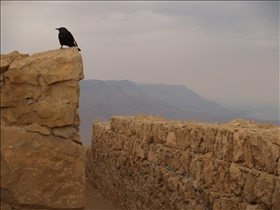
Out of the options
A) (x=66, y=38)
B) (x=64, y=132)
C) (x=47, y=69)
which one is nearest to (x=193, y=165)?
(x=66, y=38)

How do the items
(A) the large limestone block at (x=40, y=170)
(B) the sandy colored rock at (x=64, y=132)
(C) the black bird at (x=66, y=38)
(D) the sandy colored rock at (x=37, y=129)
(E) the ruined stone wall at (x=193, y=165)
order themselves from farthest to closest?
(E) the ruined stone wall at (x=193, y=165)
(C) the black bird at (x=66, y=38)
(B) the sandy colored rock at (x=64, y=132)
(D) the sandy colored rock at (x=37, y=129)
(A) the large limestone block at (x=40, y=170)

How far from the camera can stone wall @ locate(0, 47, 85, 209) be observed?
4.26 meters

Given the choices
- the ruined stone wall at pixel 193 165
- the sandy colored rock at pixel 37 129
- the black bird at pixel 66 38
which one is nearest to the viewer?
the sandy colored rock at pixel 37 129

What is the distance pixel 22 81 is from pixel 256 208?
3.65m

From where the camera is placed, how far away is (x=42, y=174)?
4.31 m

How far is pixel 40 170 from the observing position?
4301 mm

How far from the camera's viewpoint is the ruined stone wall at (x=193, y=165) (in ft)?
19.0

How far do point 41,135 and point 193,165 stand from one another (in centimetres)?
392

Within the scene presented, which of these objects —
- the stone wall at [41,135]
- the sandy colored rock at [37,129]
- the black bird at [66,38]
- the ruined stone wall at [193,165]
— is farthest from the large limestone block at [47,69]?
the ruined stone wall at [193,165]

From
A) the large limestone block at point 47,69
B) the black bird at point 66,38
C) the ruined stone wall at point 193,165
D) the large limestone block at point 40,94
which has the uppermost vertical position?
the black bird at point 66,38

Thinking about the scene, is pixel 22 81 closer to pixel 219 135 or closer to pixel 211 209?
pixel 219 135

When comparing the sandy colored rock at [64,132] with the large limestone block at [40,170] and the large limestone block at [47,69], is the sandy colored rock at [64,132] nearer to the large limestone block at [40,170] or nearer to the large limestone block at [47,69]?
the large limestone block at [40,170]

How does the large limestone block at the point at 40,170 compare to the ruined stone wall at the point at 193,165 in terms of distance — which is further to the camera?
the ruined stone wall at the point at 193,165

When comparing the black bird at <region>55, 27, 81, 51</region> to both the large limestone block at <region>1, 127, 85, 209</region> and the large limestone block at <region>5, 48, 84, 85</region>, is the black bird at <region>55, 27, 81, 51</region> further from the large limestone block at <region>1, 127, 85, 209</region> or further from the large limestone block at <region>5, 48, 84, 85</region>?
the large limestone block at <region>1, 127, 85, 209</region>
